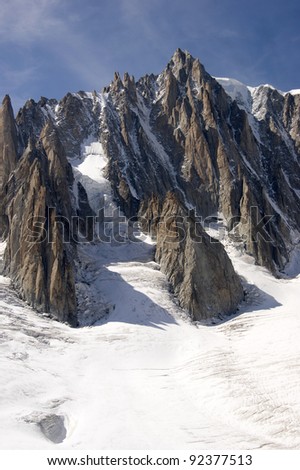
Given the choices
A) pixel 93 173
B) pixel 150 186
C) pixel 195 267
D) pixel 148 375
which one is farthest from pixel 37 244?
pixel 150 186

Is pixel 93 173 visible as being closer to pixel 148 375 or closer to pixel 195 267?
pixel 195 267

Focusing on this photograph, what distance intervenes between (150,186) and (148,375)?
177ft

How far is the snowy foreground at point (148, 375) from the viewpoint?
105 ft

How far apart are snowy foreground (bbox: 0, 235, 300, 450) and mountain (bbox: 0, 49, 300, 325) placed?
11.4 ft

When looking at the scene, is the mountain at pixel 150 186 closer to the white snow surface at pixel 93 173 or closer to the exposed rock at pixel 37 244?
the exposed rock at pixel 37 244

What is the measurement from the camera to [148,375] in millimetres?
43531

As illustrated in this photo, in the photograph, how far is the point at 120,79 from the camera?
11300 cm

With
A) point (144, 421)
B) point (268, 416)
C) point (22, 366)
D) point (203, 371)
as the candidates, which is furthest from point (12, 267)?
point (268, 416)

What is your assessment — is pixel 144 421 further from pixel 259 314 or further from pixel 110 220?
pixel 110 220

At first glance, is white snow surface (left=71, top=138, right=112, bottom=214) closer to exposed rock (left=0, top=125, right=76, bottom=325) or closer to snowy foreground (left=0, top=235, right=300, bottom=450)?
exposed rock (left=0, top=125, right=76, bottom=325)

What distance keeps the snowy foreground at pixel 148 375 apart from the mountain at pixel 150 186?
3480 mm

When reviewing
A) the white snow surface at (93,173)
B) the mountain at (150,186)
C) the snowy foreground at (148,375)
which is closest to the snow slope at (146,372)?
the snowy foreground at (148,375)

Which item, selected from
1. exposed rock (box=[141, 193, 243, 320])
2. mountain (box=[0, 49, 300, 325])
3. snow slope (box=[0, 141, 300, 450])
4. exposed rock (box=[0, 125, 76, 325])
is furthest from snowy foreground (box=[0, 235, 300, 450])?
mountain (box=[0, 49, 300, 325])

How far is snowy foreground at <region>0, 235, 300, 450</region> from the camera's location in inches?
1264
